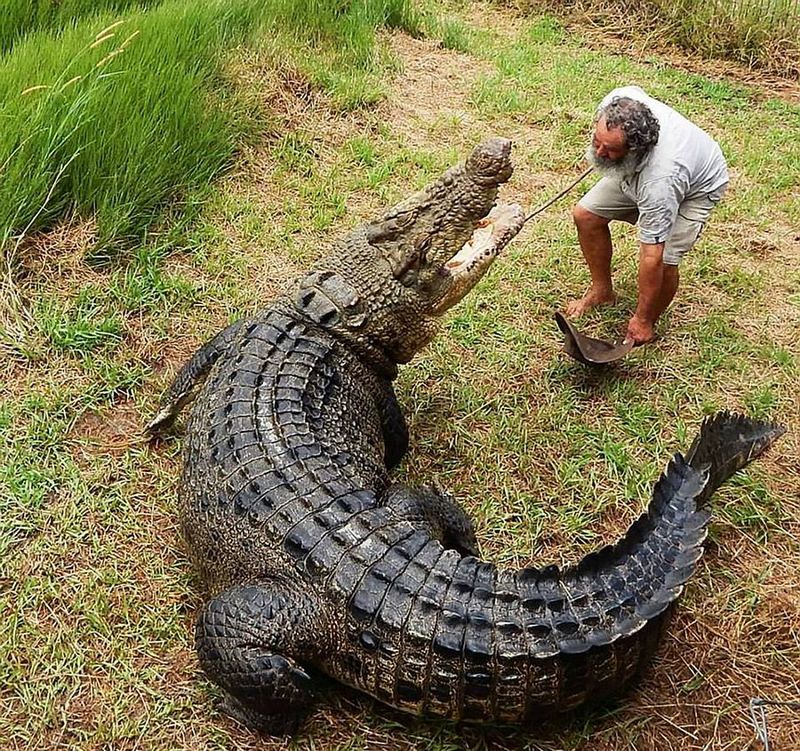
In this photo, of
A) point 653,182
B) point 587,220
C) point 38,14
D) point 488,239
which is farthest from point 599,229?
point 38,14

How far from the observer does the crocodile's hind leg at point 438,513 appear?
2643 mm

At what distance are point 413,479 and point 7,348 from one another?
71.7 inches

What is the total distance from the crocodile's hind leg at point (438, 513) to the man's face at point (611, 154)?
5.08 feet

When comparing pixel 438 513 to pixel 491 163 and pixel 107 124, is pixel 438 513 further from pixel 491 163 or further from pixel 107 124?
pixel 107 124

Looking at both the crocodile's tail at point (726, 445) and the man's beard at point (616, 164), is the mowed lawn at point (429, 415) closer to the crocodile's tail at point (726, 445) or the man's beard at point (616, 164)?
the crocodile's tail at point (726, 445)

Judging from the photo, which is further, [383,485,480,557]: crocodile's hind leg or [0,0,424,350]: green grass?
[0,0,424,350]: green grass

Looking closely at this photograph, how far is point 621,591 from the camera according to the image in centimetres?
223

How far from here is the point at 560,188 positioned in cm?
503

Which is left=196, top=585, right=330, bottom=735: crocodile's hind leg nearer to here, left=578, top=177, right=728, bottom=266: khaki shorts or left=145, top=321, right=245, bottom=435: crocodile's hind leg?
left=145, top=321, right=245, bottom=435: crocodile's hind leg

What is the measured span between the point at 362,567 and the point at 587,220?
2.17 meters

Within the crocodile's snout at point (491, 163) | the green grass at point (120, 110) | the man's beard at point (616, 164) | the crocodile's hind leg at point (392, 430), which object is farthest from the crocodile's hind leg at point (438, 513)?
the green grass at point (120, 110)

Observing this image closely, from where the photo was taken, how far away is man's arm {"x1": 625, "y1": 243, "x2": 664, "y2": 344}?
3525 mm

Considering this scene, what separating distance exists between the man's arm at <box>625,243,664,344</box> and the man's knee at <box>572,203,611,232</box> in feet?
1.09

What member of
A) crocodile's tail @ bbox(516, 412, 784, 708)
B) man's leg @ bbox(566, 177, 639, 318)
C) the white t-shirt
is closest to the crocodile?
crocodile's tail @ bbox(516, 412, 784, 708)
